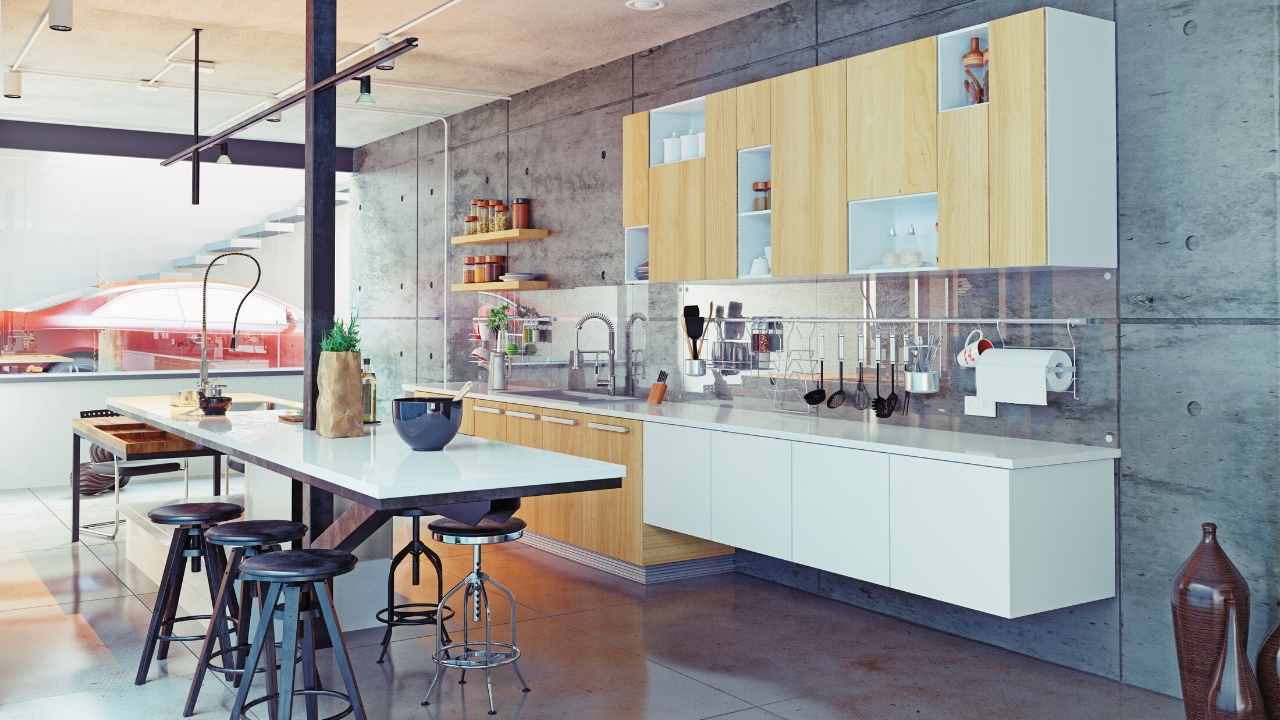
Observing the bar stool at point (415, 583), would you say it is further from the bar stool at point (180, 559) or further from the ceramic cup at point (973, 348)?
the ceramic cup at point (973, 348)

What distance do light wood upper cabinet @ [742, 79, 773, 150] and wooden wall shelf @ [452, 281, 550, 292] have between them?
9.15 ft

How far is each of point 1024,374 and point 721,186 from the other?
1914 millimetres

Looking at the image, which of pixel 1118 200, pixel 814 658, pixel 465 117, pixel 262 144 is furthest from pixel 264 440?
pixel 262 144

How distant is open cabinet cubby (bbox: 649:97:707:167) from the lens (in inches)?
236

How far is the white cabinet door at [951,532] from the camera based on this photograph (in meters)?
3.98

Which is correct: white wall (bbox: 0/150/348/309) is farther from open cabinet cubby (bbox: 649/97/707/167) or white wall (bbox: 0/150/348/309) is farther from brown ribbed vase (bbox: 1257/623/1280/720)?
brown ribbed vase (bbox: 1257/623/1280/720)

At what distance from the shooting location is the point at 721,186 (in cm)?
564

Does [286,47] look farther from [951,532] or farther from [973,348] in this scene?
[951,532]

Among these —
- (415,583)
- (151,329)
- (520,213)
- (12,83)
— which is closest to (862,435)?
(415,583)

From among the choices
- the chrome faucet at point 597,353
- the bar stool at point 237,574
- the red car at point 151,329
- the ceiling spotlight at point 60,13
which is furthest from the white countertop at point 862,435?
the red car at point 151,329

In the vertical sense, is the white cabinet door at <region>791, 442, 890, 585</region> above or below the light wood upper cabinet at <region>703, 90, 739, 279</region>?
below

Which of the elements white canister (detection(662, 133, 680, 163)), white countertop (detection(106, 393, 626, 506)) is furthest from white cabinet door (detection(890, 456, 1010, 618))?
white canister (detection(662, 133, 680, 163))

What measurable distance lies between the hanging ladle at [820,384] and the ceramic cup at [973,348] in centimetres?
86

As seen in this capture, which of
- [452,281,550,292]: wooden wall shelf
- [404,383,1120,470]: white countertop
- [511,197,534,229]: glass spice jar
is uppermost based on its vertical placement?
[511,197,534,229]: glass spice jar
